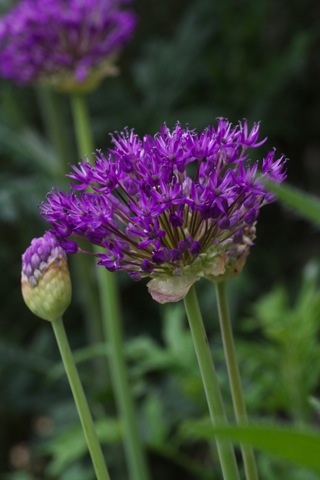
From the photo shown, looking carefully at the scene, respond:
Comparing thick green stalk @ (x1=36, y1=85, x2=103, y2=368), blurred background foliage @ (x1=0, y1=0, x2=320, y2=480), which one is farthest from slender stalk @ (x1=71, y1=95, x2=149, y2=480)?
thick green stalk @ (x1=36, y1=85, x2=103, y2=368)

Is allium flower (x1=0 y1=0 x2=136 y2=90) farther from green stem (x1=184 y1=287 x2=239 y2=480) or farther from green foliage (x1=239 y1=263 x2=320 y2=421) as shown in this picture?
green stem (x1=184 y1=287 x2=239 y2=480)

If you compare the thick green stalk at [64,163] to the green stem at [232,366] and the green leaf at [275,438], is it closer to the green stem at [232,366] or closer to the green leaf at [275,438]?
the green stem at [232,366]

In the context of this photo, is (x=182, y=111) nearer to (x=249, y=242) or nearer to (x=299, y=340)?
(x=299, y=340)

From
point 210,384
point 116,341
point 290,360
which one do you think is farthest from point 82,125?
A: point 210,384

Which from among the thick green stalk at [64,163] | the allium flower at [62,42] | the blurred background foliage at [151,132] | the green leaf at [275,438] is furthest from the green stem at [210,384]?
the thick green stalk at [64,163]

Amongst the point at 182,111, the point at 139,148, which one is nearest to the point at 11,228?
the point at 182,111

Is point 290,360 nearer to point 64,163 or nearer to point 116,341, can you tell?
point 116,341
